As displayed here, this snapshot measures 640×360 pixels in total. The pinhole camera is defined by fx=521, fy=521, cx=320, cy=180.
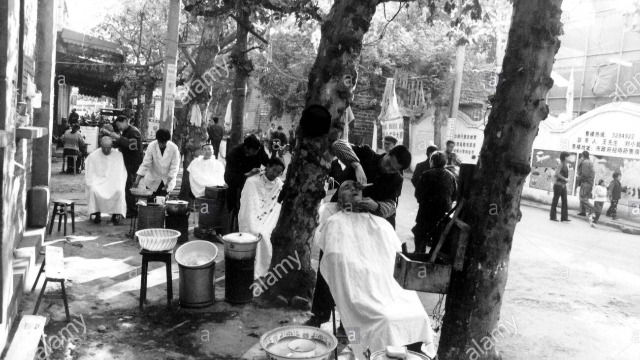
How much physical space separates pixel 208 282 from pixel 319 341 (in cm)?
248

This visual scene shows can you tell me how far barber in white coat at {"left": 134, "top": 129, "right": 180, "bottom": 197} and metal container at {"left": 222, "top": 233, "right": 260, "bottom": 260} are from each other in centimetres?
432

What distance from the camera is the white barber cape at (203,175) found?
35.1 feet

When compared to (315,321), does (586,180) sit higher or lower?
higher

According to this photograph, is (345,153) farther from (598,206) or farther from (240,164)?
(598,206)

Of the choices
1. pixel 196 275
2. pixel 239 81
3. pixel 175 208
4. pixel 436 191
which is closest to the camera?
pixel 196 275

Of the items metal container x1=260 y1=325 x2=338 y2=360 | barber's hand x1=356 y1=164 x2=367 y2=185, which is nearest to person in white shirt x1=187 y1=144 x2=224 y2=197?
barber's hand x1=356 y1=164 x2=367 y2=185

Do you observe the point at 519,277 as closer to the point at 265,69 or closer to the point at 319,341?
the point at 319,341

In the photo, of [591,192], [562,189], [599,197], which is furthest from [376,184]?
[591,192]

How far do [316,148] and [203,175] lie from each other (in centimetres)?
534

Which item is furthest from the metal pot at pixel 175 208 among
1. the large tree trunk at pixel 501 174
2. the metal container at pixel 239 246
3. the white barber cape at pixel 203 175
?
the large tree trunk at pixel 501 174

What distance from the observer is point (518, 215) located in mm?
3338

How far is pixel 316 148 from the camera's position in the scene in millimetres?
5965

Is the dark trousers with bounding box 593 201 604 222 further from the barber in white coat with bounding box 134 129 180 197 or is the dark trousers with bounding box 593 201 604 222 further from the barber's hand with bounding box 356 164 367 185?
the barber's hand with bounding box 356 164 367 185

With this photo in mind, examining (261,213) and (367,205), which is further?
(261,213)
